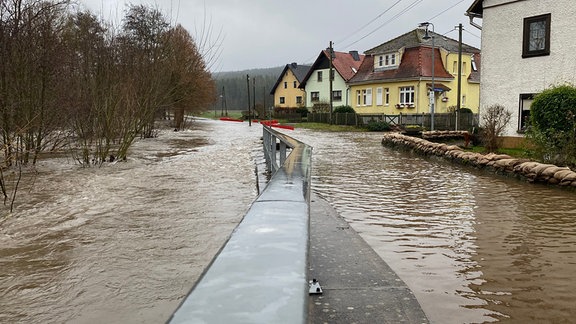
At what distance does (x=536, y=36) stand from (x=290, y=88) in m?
49.6

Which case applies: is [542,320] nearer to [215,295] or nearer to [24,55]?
[215,295]

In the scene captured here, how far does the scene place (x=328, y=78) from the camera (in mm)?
53250

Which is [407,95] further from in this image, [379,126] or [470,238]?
[470,238]

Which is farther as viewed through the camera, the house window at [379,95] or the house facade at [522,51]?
the house window at [379,95]

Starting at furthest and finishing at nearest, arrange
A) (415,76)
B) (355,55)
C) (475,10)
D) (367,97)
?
(355,55) < (367,97) < (415,76) < (475,10)

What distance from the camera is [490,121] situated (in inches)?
599

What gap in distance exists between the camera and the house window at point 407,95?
4012 cm

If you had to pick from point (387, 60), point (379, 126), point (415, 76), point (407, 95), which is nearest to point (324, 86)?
point (387, 60)

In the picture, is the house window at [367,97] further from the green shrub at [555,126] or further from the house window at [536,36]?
the green shrub at [555,126]

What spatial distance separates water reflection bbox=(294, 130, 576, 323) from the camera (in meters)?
3.86

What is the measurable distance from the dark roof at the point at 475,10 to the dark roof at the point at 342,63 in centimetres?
3100

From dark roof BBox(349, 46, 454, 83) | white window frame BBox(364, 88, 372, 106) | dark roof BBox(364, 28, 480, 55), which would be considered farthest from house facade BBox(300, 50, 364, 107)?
dark roof BBox(349, 46, 454, 83)

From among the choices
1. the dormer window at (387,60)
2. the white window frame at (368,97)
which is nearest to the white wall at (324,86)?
the white window frame at (368,97)

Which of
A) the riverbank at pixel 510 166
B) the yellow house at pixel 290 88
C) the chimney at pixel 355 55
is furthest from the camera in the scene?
the yellow house at pixel 290 88
